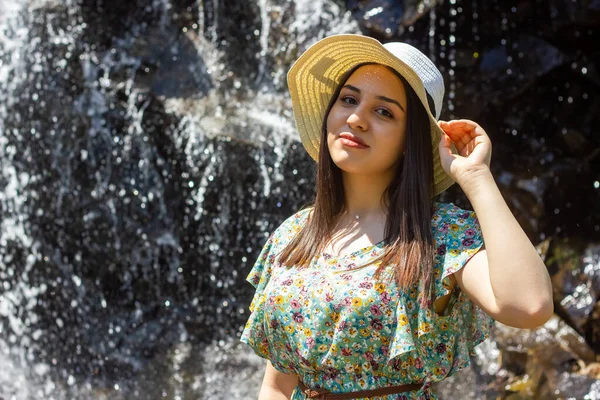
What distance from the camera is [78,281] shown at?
6867 millimetres

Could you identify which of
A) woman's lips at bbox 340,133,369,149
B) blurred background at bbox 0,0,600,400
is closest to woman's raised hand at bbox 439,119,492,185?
woman's lips at bbox 340,133,369,149

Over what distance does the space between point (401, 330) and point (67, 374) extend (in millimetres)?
4952

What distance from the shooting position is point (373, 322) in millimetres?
2139

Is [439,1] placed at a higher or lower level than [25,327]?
higher

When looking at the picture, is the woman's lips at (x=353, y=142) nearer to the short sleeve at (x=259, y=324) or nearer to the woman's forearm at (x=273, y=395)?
the short sleeve at (x=259, y=324)

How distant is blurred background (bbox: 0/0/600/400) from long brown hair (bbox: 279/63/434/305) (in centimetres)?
392

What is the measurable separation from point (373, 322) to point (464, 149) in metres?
0.50

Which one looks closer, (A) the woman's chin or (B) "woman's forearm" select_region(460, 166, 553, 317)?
(B) "woman's forearm" select_region(460, 166, 553, 317)

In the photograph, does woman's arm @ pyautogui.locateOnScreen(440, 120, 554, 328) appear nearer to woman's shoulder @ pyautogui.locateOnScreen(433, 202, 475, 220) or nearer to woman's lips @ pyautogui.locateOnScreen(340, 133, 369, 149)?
woman's shoulder @ pyautogui.locateOnScreen(433, 202, 475, 220)

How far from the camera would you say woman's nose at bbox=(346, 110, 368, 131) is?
2285 mm

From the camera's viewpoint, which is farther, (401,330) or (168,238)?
(168,238)

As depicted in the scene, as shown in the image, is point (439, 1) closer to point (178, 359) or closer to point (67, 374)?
point (178, 359)

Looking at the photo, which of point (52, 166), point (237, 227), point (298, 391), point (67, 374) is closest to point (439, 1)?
point (237, 227)

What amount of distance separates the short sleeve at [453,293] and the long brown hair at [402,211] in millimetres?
35
